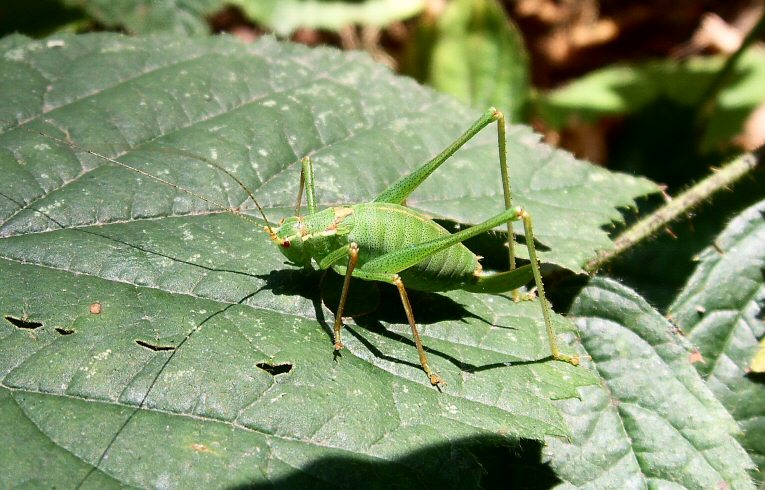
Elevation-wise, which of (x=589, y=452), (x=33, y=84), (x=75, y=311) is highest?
(x=33, y=84)

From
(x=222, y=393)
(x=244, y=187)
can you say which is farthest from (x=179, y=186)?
(x=222, y=393)

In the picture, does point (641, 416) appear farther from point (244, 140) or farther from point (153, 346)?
point (244, 140)

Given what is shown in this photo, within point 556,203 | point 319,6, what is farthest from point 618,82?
point 556,203

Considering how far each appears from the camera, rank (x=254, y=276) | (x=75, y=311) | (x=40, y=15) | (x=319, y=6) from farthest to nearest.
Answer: (x=319, y=6), (x=40, y=15), (x=254, y=276), (x=75, y=311)

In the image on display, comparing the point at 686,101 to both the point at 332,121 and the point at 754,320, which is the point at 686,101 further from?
the point at 332,121

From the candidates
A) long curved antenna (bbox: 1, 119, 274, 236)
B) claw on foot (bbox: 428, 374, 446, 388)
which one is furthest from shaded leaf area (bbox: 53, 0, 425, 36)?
claw on foot (bbox: 428, 374, 446, 388)

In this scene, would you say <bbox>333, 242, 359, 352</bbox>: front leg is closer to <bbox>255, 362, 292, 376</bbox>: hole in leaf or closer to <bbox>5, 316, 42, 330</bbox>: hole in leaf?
<bbox>255, 362, 292, 376</bbox>: hole in leaf
